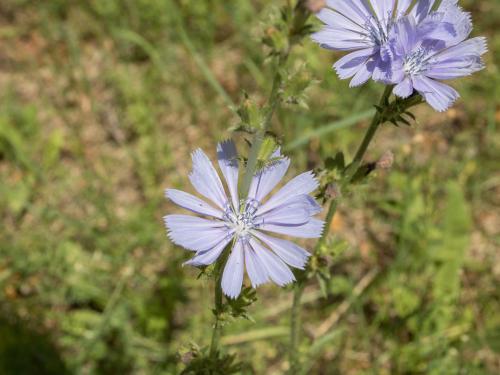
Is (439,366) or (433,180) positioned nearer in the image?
(439,366)

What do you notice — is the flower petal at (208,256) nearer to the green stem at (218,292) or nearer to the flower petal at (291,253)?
the green stem at (218,292)

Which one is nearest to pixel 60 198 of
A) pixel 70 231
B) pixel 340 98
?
pixel 70 231

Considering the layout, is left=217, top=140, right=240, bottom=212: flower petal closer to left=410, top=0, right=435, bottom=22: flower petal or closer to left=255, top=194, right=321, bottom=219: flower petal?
left=255, top=194, right=321, bottom=219: flower petal

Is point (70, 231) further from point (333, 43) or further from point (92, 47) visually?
point (333, 43)

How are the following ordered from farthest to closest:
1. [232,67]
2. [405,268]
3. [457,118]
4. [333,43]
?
[232,67] → [457,118] → [405,268] → [333,43]

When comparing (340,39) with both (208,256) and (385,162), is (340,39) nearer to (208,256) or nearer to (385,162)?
(385,162)

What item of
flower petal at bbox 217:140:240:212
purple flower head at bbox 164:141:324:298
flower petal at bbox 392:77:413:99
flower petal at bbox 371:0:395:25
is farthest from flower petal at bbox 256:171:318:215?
flower petal at bbox 371:0:395:25
